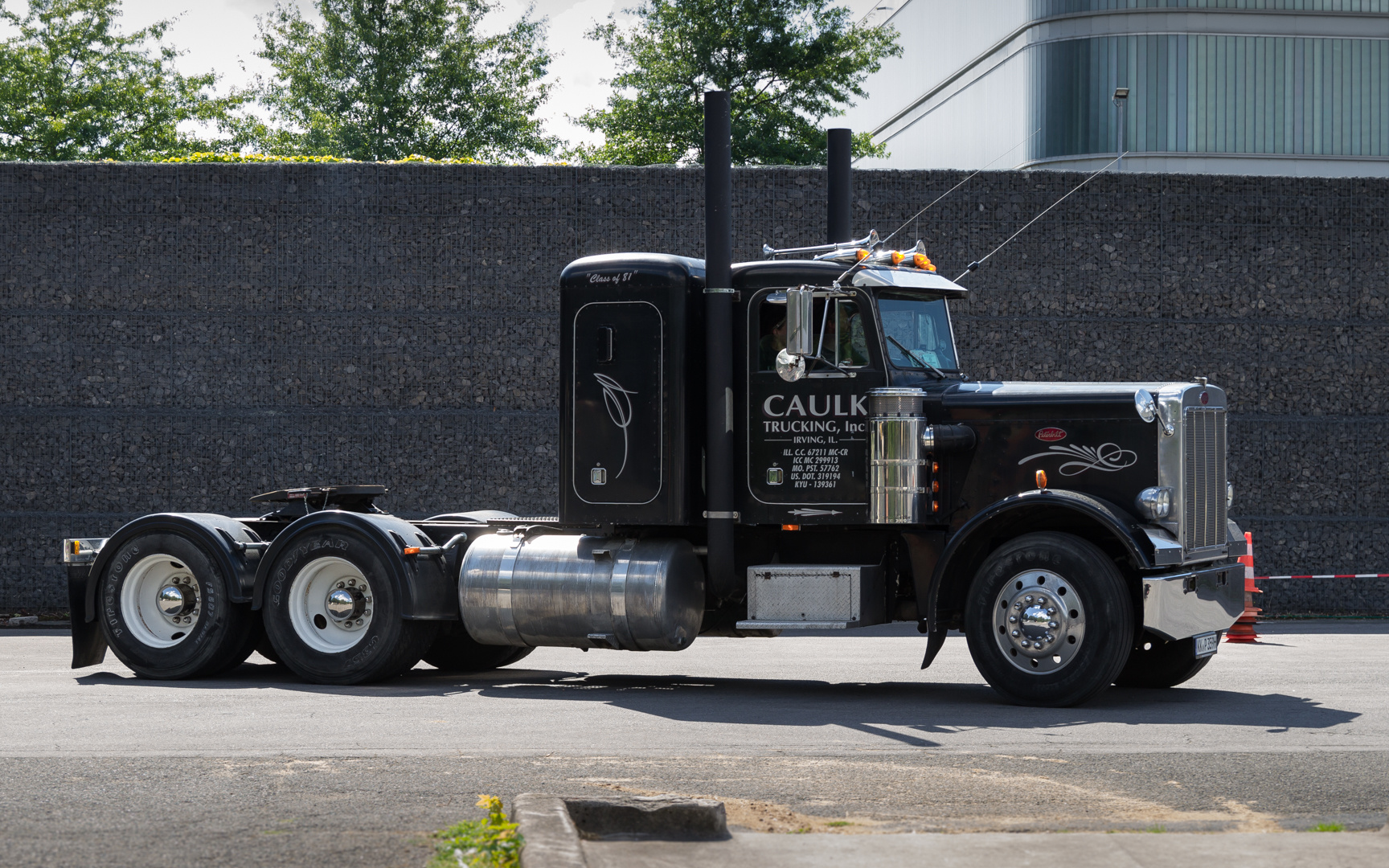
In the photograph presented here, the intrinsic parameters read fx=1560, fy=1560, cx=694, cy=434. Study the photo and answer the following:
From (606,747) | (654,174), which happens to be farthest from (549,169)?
(606,747)

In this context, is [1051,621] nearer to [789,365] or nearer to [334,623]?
[789,365]

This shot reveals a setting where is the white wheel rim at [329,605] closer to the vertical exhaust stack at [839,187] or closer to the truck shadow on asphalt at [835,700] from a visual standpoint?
the truck shadow on asphalt at [835,700]

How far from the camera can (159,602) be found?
12383 millimetres

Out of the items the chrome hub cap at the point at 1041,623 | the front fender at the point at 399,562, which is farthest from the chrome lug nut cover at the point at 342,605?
the chrome hub cap at the point at 1041,623

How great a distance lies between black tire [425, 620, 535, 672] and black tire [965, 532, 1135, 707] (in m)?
4.44

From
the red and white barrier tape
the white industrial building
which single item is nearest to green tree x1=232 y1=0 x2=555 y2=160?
the white industrial building

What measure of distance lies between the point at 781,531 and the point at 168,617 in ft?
16.1

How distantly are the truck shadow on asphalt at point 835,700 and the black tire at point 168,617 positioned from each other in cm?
18

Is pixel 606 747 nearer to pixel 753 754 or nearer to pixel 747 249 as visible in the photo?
pixel 753 754

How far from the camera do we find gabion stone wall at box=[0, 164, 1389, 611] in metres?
19.1

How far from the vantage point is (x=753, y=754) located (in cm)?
820

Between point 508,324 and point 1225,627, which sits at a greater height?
point 508,324

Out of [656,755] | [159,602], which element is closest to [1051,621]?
[656,755]

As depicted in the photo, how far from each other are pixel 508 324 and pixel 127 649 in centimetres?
792
